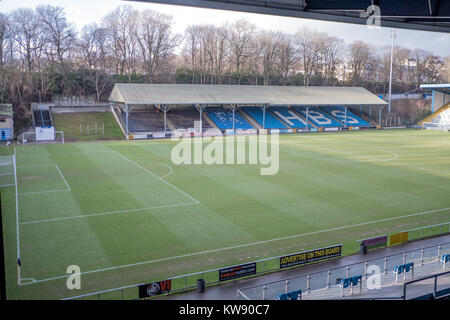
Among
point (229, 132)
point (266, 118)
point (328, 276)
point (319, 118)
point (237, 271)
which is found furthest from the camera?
point (319, 118)

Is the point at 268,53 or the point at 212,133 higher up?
the point at 268,53

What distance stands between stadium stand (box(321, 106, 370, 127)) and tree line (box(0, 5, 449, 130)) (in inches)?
861

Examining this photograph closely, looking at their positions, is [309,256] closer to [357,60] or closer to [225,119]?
[225,119]

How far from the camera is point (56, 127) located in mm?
49750

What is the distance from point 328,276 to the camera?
38.2ft

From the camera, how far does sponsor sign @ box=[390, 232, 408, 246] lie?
51.6 feet

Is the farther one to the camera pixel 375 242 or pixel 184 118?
pixel 184 118

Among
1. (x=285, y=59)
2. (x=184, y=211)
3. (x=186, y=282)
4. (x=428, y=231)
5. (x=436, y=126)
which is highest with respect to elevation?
(x=285, y=59)

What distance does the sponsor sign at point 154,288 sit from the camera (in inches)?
444

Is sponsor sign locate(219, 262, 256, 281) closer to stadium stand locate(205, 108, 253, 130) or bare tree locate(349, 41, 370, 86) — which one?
stadium stand locate(205, 108, 253, 130)

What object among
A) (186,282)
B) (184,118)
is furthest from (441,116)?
(186,282)

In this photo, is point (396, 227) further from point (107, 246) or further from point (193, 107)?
point (193, 107)

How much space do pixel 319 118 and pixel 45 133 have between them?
40921mm
